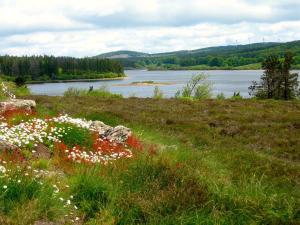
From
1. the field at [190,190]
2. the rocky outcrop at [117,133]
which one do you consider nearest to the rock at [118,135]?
the rocky outcrop at [117,133]

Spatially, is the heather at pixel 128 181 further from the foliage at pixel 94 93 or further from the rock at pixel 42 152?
the foliage at pixel 94 93

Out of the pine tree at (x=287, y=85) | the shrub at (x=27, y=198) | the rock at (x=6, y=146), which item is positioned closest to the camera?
the shrub at (x=27, y=198)

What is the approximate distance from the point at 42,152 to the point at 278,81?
5459cm

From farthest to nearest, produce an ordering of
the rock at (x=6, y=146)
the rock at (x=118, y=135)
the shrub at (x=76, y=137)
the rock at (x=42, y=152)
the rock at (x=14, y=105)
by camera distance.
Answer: the rock at (x=14, y=105)
the rock at (x=118, y=135)
the shrub at (x=76, y=137)
the rock at (x=42, y=152)
the rock at (x=6, y=146)

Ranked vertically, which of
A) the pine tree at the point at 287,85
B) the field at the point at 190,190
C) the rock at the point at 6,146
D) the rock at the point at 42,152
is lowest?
the pine tree at the point at 287,85

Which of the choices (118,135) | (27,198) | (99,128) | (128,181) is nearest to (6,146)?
(128,181)

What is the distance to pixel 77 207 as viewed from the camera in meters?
7.15

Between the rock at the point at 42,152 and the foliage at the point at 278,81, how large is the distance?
50.8 m

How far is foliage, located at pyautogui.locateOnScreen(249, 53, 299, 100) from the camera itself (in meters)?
60.2

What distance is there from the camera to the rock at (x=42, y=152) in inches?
407

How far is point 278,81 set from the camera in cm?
6103

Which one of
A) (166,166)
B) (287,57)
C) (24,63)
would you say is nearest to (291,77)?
(287,57)

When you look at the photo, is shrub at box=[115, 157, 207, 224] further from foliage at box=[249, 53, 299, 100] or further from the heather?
foliage at box=[249, 53, 299, 100]

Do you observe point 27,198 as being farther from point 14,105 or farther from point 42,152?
point 14,105
